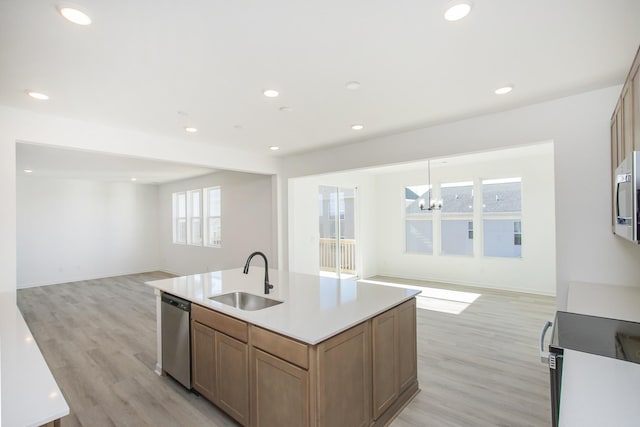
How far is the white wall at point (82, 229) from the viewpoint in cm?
706

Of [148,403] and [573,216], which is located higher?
[573,216]

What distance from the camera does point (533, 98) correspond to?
293cm

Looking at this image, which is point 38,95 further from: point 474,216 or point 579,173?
point 474,216

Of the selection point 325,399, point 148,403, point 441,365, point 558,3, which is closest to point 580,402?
point 325,399

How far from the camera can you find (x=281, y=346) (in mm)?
1841

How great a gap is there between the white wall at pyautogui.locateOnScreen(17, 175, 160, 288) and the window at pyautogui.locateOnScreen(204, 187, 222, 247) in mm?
2451

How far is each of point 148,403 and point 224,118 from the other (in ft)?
9.07

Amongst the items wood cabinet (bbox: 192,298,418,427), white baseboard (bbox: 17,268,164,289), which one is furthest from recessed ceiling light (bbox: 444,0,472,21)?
white baseboard (bbox: 17,268,164,289)

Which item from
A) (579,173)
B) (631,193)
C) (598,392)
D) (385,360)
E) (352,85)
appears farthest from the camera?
(579,173)

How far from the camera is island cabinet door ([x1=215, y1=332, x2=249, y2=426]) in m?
2.11

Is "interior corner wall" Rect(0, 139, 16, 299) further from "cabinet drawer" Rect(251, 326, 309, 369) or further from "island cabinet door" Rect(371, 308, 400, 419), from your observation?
"island cabinet door" Rect(371, 308, 400, 419)

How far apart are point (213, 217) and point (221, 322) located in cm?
558

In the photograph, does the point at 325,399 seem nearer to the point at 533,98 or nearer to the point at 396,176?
the point at 533,98

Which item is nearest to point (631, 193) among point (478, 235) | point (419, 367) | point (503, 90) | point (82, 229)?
point (503, 90)
